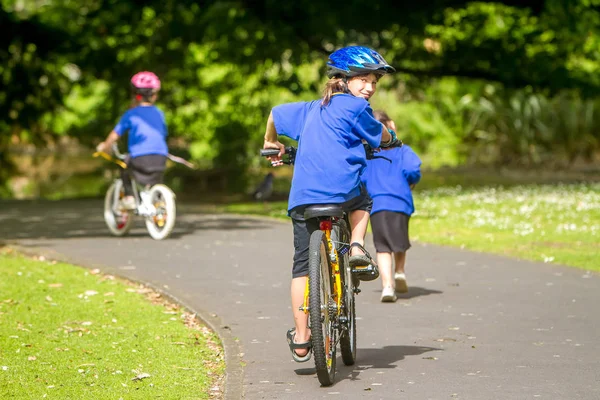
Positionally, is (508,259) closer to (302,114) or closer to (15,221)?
(302,114)

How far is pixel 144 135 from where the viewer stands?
1381 cm

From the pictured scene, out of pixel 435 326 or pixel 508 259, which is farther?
pixel 508 259

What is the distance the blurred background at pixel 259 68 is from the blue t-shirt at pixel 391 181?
1112 cm

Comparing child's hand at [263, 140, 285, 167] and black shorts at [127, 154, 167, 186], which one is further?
black shorts at [127, 154, 167, 186]

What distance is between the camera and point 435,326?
8.41 meters

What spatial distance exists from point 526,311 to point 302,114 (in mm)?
3170

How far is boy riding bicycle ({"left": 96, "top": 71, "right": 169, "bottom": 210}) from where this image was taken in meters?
13.8

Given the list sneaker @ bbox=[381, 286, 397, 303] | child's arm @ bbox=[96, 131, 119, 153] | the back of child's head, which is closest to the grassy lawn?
sneaker @ bbox=[381, 286, 397, 303]

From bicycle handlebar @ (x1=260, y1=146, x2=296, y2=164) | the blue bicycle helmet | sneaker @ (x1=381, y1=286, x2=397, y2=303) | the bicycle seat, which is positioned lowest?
sneaker @ (x1=381, y1=286, x2=397, y2=303)

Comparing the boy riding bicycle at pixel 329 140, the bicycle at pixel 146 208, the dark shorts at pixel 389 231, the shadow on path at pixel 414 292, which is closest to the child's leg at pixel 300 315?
the boy riding bicycle at pixel 329 140

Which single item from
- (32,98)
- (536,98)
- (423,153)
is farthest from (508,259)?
(423,153)

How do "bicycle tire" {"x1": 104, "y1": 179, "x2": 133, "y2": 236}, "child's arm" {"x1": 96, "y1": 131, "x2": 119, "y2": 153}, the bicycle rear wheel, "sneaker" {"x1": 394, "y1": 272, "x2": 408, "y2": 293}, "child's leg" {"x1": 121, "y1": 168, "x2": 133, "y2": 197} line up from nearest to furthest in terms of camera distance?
the bicycle rear wheel < "sneaker" {"x1": 394, "y1": 272, "x2": 408, "y2": 293} < "child's arm" {"x1": 96, "y1": 131, "x2": 119, "y2": 153} < "child's leg" {"x1": 121, "y1": 168, "x2": 133, "y2": 197} < "bicycle tire" {"x1": 104, "y1": 179, "x2": 133, "y2": 236}

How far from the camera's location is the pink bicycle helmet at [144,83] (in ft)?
45.2

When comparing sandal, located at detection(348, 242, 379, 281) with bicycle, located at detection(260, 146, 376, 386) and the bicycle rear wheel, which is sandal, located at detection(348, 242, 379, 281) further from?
the bicycle rear wheel
